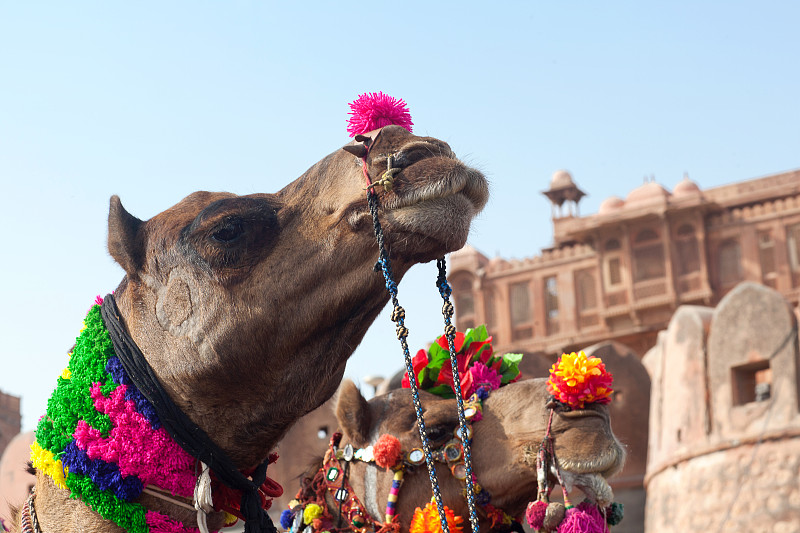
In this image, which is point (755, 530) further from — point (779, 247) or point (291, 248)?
point (779, 247)

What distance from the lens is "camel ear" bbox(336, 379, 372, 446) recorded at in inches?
190

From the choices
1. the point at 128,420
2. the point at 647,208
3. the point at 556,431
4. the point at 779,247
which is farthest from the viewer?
the point at 647,208

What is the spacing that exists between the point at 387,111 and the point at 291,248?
562 millimetres

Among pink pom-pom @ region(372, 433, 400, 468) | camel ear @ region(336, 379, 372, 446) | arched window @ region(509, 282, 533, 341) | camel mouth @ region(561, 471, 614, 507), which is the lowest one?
camel mouth @ region(561, 471, 614, 507)

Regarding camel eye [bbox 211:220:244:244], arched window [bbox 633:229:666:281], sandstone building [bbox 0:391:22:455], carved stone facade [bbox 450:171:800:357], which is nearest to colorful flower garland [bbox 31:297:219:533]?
camel eye [bbox 211:220:244:244]

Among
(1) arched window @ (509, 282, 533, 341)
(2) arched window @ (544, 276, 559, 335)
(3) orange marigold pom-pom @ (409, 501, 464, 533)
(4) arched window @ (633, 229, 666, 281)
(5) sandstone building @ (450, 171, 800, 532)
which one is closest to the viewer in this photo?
(3) orange marigold pom-pom @ (409, 501, 464, 533)

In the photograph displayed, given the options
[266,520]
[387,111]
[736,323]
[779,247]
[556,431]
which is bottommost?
[266,520]

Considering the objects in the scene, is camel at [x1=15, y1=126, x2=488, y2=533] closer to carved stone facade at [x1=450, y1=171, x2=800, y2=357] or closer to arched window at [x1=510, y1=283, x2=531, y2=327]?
carved stone facade at [x1=450, y1=171, x2=800, y2=357]

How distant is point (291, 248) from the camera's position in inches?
107

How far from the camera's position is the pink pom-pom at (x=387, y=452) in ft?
15.0

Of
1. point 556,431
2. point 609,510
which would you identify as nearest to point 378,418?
point 556,431

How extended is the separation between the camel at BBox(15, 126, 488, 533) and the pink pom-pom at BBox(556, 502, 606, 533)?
204cm

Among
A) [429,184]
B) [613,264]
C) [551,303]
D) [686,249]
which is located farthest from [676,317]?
[551,303]

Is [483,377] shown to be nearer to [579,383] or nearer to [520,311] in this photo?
[579,383]
